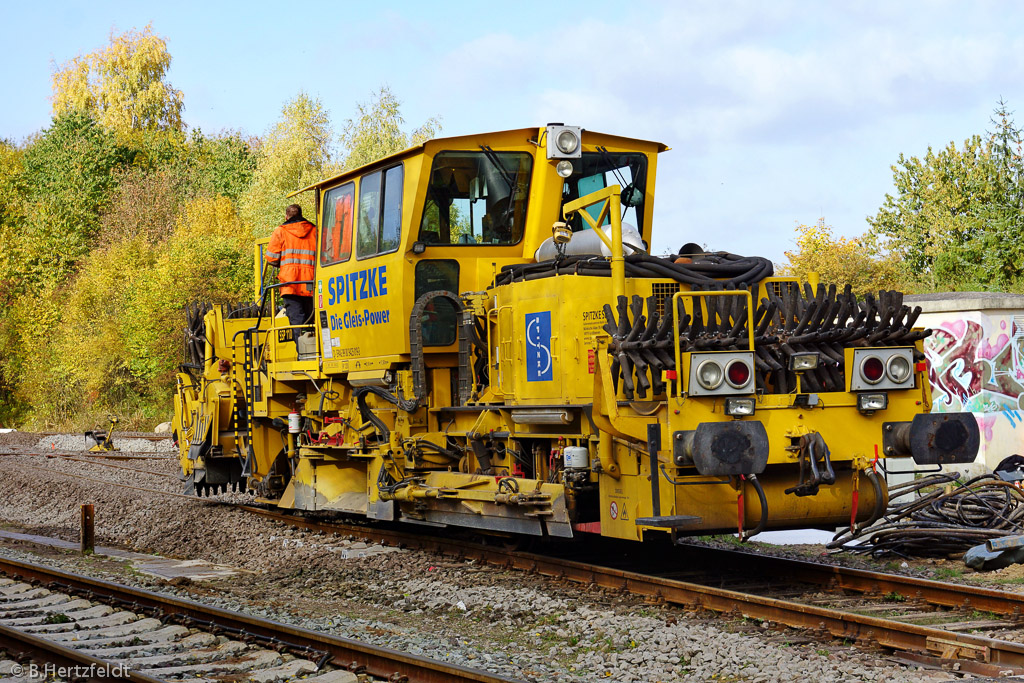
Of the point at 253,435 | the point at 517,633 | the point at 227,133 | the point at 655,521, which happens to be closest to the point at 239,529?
the point at 253,435

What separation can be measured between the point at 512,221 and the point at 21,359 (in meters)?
33.3

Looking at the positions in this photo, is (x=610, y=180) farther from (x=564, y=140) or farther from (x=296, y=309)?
(x=296, y=309)

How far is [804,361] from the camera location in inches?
275

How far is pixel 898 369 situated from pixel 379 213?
4.97m

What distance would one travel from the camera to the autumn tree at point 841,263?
69.5ft

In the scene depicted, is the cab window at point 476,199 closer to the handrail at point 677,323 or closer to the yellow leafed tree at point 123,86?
the handrail at point 677,323

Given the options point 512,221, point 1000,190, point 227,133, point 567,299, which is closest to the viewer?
point 567,299

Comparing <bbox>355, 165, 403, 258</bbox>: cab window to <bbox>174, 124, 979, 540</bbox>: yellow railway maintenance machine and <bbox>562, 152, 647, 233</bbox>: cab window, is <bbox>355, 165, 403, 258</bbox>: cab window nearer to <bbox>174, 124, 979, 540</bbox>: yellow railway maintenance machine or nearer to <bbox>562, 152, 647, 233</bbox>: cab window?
<bbox>174, 124, 979, 540</bbox>: yellow railway maintenance machine

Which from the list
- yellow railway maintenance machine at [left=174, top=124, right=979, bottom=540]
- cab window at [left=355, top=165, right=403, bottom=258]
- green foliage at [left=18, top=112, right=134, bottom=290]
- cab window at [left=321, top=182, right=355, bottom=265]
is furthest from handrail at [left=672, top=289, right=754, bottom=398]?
green foliage at [left=18, top=112, right=134, bottom=290]

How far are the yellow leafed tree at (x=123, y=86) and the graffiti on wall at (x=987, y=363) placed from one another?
44.9 meters

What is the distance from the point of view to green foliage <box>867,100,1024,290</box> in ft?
81.5

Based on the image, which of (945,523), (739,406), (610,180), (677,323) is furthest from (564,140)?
(945,523)

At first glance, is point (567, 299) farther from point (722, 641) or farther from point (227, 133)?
point (227, 133)

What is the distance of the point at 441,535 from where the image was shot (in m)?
10.9
